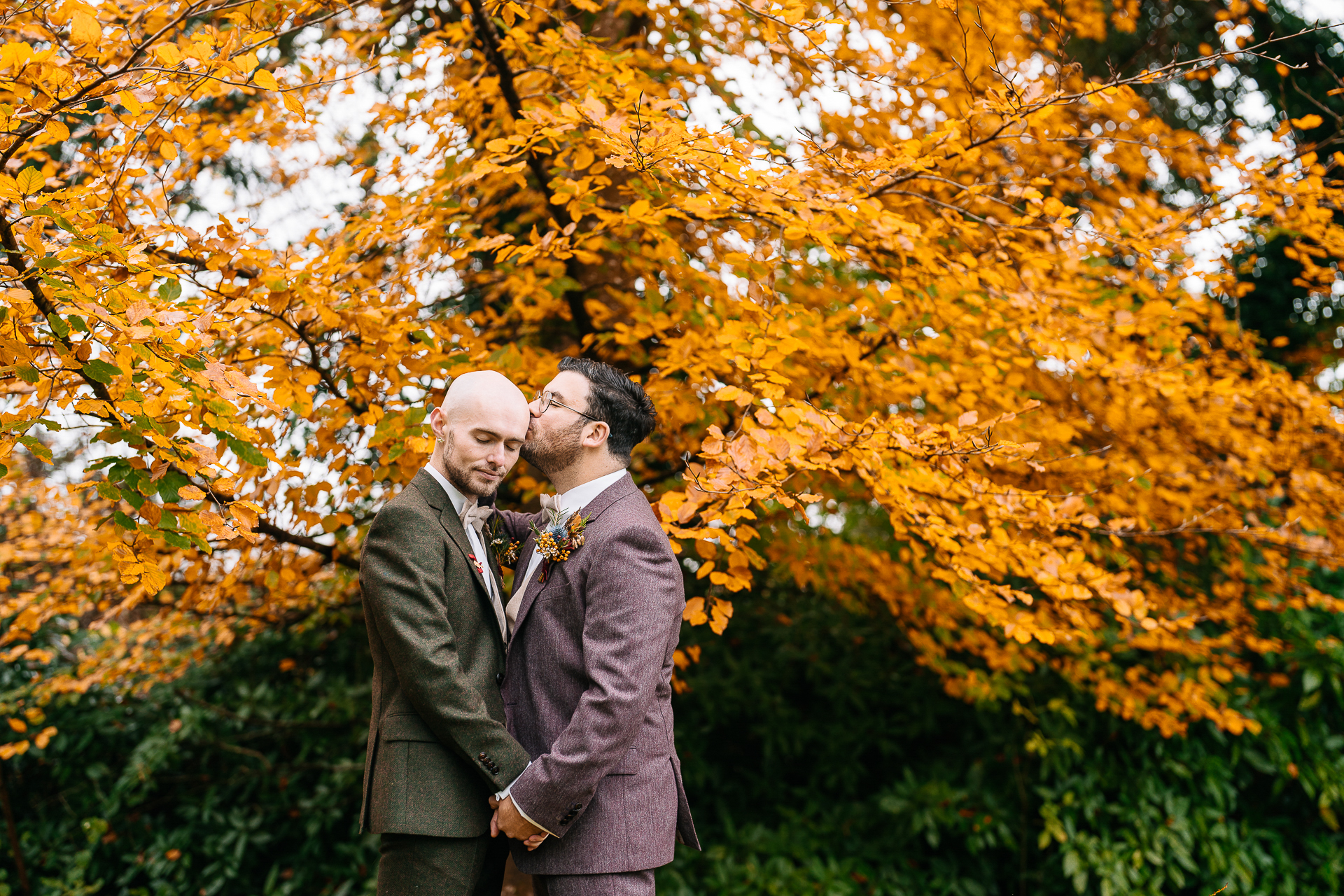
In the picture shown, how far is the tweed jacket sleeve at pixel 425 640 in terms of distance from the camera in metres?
1.73

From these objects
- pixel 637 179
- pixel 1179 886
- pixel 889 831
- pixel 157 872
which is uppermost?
pixel 637 179

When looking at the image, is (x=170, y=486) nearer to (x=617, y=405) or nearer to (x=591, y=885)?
(x=617, y=405)

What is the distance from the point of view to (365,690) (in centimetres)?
467

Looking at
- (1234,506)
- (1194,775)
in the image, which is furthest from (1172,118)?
(1194,775)

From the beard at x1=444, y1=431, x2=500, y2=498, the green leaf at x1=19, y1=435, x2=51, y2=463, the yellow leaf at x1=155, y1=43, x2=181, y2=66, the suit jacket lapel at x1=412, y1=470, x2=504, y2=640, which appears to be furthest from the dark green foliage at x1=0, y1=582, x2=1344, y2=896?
the yellow leaf at x1=155, y1=43, x2=181, y2=66

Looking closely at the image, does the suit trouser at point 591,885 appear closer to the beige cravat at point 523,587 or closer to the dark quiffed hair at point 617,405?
the beige cravat at point 523,587

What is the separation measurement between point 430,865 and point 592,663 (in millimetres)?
580

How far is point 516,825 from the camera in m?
1.72

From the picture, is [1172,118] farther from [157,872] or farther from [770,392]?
[157,872]

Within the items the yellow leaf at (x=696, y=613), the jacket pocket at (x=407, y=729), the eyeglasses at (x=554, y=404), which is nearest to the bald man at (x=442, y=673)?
the jacket pocket at (x=407, y=729)

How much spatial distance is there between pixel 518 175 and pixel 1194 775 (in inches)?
183

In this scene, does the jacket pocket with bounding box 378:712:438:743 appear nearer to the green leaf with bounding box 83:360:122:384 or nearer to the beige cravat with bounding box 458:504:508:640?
the beige cravat with bounding box 458:504:508:640

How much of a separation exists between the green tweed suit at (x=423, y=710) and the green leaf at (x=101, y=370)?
0.58m

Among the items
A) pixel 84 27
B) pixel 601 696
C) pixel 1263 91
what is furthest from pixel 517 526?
pixel 1263 91
